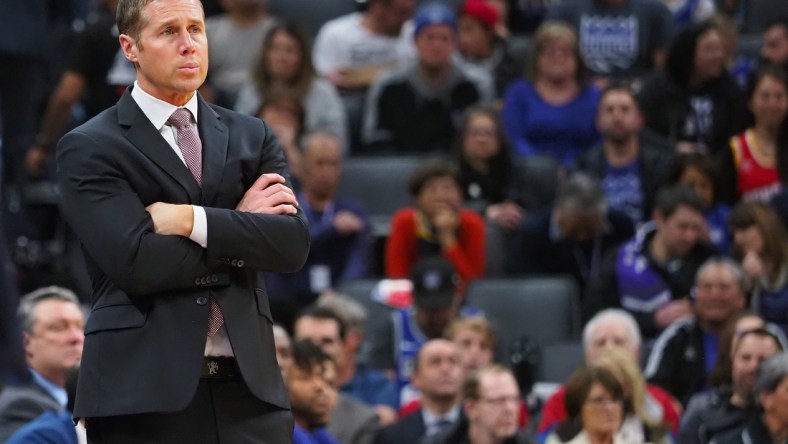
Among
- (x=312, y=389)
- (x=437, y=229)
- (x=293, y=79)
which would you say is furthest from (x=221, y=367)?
(x=293, y=79)

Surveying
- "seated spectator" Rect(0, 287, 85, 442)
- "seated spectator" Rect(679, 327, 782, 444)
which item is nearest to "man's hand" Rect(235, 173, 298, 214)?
"seated spectator" Rect(0, 287, 85, 442)

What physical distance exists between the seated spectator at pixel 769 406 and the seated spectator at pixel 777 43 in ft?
13.4

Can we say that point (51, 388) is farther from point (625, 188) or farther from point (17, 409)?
point (625, 188)

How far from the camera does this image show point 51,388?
6363mm

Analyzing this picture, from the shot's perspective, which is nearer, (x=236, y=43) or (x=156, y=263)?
(x=156, y=263)

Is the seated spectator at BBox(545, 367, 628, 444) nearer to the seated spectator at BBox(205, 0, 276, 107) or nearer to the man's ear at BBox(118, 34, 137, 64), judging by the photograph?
the man's ear at BBox(118, 34, 137, 64)

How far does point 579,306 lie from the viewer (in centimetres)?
855

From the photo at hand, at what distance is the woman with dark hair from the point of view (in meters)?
9.77

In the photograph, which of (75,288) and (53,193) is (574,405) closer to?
(75,288)

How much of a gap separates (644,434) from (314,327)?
5.52 feet

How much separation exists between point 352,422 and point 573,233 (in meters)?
2.18

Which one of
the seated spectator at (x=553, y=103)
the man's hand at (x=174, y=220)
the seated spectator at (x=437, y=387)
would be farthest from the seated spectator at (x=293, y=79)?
the man's hand at (x=174, y=220)

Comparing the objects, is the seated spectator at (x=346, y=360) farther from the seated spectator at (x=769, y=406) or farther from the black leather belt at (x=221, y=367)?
the black leather belt at (x=221, y=367)

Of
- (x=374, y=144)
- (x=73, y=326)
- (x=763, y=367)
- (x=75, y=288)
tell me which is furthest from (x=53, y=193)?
(x=763, y=367)
